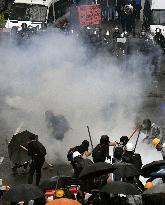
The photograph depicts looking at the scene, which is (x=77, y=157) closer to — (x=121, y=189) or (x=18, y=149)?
(x=18, y=149)

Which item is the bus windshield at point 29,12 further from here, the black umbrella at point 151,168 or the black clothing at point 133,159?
the black umbrella at point 151,168

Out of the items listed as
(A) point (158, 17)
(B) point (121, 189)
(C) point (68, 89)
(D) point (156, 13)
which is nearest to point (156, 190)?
(B) point (121, 189)

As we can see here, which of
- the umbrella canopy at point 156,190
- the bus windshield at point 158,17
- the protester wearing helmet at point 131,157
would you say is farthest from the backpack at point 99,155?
the bus windshield at point 158,17

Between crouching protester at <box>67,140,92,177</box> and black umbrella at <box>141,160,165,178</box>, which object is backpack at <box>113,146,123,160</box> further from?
black umbrella at <box>141,160,165,178</box>

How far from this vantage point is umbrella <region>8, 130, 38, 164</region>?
12969 millimetres

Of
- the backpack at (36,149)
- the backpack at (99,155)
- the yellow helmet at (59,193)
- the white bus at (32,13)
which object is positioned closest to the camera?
the yellow helmet at (59,193)

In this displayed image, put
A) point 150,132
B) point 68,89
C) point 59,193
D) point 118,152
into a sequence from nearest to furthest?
1. point 59,193
2. point 118,152
3. point 150,132
4. point 68,89

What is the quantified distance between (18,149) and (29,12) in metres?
16.1

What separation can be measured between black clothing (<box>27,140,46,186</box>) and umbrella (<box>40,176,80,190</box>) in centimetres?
150

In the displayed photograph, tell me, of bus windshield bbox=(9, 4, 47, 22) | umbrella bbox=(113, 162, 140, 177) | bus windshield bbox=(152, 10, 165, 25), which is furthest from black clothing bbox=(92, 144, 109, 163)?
bus windshield bbox=(9, 4, 47, 22)

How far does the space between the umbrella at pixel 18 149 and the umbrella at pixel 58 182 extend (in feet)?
7.83

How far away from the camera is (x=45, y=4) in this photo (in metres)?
28.3

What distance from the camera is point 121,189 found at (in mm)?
9227

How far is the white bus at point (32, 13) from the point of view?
91.4 ft
